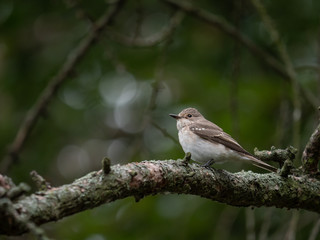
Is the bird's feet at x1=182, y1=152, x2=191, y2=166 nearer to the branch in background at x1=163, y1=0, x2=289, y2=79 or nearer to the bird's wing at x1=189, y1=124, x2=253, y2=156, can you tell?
the bird's wing at x1=189, y1=124, x2=253, y2=156

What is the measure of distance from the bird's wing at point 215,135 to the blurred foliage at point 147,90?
1.65 ft

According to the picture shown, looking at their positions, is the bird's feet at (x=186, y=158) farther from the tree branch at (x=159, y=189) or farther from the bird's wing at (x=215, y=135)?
the bird's wing at (x=215, y=135)

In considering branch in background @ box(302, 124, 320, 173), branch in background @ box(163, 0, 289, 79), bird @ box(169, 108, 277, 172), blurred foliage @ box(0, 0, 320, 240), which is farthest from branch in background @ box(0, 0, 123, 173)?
branch in background @ box(302, 124, 320, 173)

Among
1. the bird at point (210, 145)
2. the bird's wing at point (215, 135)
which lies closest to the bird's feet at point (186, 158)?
the bird at point (210, 145)

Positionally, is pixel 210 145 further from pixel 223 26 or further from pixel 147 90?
pixel 147 90

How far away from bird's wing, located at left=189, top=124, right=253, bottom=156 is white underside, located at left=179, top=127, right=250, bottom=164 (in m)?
0.05

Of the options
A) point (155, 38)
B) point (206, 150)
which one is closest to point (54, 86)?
point (155, 38)

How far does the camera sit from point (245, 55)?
784cm

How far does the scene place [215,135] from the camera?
17.4ft

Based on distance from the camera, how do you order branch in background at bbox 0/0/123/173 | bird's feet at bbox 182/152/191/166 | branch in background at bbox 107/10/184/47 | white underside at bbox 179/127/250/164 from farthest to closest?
branch in background at bbox 0/0/123/173
branch in background at bbox 107/10/184/47
white underside at bbox 179/127/250/164
bird's feet at bbox 182/152/191/166

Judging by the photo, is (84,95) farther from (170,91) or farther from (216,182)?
(216,182)

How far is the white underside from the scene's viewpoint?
5.06m

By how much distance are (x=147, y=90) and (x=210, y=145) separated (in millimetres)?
2925

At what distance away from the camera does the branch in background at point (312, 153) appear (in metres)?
3.76
